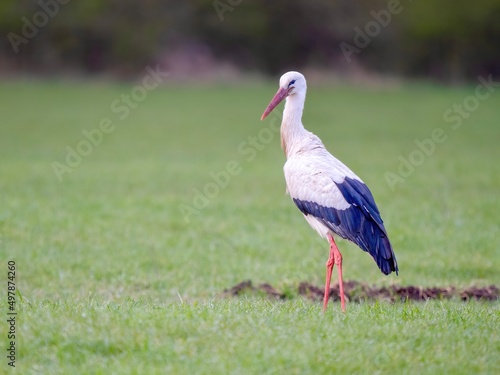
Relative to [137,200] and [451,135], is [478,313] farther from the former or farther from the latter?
[451,135]

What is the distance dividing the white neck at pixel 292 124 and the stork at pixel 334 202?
0.24 feet

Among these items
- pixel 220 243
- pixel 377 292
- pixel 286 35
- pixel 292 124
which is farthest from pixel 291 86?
pixel 286 35

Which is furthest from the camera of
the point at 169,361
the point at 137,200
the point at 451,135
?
the point at 451,135

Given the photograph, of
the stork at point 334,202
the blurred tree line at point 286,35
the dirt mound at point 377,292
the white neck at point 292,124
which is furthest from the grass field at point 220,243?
the blurred tree line at point 286,35

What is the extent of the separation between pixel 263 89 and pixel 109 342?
127 ft

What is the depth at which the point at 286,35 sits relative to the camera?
52719 millimetres

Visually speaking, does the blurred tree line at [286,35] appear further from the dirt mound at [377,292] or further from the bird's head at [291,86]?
the bird's head at [291,86]

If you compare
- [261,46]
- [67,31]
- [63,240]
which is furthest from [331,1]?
[63,240]

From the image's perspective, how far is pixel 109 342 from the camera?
5.80 meters

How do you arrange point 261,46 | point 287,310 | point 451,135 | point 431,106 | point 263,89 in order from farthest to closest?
point 261,46
point 263,89
point 431,106
point 451,135
point 287,310

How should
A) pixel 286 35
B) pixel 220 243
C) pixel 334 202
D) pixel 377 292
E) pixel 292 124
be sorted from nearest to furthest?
pixel 334 202 → pixel 292 124 → pixel 377 292 → pixel 220 243 → pixel 286 35

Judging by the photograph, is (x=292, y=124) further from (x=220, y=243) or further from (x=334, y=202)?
(x=220, y=243)

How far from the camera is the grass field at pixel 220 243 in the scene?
18.9 ft

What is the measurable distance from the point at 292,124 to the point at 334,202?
1.33m
